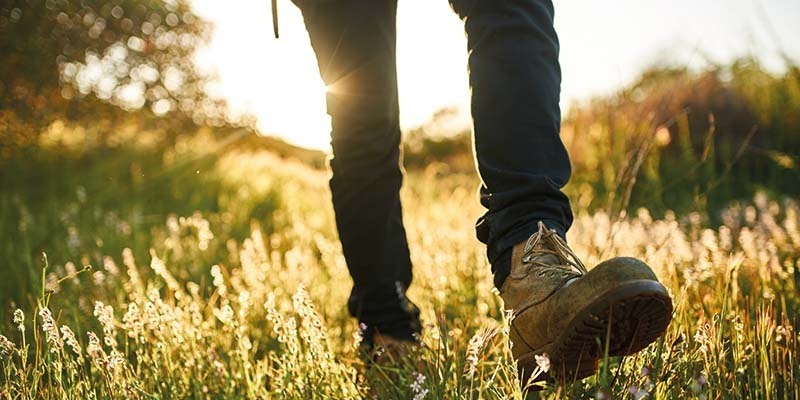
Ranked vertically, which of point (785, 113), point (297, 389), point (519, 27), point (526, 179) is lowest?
point (297, 389)

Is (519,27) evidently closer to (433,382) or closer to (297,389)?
(433,382)

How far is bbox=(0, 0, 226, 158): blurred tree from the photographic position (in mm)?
5824

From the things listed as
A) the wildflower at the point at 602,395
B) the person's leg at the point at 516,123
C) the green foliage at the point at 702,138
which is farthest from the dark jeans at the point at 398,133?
the green foliage at the point at 702,138

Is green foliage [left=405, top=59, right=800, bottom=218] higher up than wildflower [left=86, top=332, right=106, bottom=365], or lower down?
higher up

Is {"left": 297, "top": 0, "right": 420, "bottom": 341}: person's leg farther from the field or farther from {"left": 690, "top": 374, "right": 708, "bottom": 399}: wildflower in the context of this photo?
{"left": 690, "top": 374, "right": 708, "bottom": 399}: wildflower

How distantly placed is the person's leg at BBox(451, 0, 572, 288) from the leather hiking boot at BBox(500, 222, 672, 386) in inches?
2.3

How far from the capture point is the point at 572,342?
3.99 feet

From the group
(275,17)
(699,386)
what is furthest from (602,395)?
(275,17)

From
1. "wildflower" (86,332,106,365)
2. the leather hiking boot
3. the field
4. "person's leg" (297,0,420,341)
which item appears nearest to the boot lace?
the leather hiking boot

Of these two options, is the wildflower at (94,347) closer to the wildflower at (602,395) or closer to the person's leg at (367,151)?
the person's leg at (367,151)

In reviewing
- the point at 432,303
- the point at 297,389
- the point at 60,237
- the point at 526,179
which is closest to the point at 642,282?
the point at 526,179

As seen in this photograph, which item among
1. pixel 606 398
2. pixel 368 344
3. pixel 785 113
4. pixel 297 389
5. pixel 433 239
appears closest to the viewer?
pixel 606 398

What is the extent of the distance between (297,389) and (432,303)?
0.86 m

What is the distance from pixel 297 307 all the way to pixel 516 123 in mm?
604
